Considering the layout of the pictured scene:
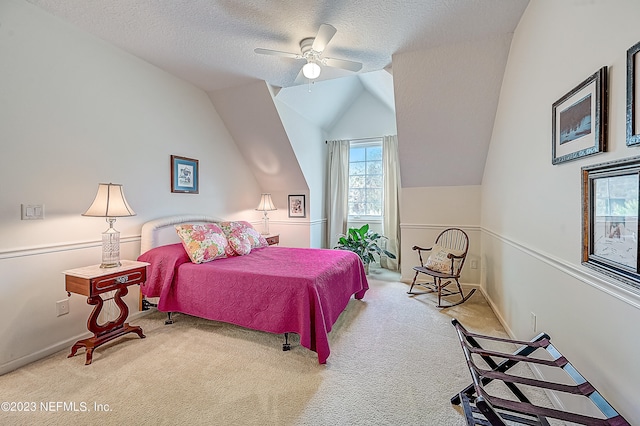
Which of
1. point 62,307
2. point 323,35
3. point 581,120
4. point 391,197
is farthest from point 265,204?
point 581,120

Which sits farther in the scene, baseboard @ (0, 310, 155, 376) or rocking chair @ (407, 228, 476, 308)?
rocking chair @ (407, 228, 476, 308)

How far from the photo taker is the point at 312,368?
2.05m

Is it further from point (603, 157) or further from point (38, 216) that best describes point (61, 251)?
point (603, 157)

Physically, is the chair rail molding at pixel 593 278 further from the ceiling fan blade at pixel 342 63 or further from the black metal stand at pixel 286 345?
the ceiling fan blade at pixel 342 63

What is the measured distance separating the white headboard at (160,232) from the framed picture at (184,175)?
358 mm

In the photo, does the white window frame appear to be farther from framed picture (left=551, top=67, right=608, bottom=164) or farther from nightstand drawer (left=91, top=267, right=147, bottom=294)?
nightstand drawer (left=91, top=267, right=147, bottom=294)

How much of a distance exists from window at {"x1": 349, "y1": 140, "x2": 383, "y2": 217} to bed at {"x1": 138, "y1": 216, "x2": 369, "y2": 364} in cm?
228

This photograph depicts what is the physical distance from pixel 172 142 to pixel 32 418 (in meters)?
2.66

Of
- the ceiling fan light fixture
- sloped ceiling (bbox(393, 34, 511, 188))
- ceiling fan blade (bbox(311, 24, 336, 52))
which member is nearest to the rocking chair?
sloped ceiling (bbox(393, 34, 511, 188))

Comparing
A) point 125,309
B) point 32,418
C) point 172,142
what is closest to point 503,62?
point 172,142

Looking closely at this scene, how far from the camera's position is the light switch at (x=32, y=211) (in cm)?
212

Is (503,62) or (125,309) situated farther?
(503,62)

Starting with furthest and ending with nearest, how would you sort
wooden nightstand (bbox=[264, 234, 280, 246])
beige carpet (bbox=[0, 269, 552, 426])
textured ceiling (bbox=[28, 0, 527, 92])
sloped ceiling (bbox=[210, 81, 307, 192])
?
wooden nightstand (bbox=[264, 234, 280, 246]), sloped ceiling (bbox=[210, 81, 307, 192]), textured ceiling (bbox=[28, 0, 527, 92]), beige carpet (bbox=[0, 269, 552, 426])

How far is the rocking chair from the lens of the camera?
3.32 metres
